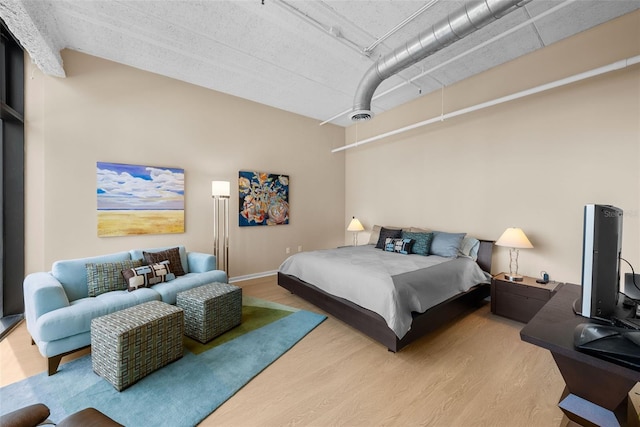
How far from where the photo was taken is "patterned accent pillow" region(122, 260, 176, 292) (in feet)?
9.32

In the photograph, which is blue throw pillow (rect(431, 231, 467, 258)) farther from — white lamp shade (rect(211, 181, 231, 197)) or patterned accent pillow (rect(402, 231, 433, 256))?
white lamp shade (rect(211, 181, 231, 197))

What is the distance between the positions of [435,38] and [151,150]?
388 centimetres

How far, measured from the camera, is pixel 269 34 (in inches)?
115

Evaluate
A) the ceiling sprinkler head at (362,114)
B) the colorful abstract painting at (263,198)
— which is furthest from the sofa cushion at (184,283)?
the ceiling sprinkler head at (362,114)

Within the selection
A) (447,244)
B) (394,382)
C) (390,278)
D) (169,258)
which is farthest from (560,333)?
(169,258)

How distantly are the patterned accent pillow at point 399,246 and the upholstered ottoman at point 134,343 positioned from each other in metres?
3.00

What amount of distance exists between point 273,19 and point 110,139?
8.82ft

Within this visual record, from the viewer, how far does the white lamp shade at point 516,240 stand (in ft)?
10.2

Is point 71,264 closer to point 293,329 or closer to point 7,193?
point 7,193

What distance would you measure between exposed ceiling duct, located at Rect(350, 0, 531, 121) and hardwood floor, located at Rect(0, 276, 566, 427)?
8.70 feet

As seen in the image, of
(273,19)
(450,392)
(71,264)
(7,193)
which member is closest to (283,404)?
(450,392)

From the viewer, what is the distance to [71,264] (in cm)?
271

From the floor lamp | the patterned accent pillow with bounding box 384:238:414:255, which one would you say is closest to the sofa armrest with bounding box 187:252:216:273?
the floor lamp

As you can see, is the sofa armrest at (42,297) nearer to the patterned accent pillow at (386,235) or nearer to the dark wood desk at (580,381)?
the dark wood desk at (580,381)
